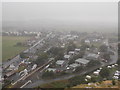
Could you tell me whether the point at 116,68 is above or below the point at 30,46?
below

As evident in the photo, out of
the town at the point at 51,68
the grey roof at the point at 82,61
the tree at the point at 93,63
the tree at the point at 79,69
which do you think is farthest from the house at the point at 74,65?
the tree at the point at 93,63

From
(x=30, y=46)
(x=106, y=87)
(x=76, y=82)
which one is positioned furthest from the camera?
(x=30, y=46)

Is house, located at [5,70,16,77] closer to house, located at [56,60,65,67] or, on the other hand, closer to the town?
the town

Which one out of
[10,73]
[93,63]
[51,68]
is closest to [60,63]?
[51,68]

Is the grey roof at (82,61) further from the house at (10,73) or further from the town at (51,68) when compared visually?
the house at (10,73)

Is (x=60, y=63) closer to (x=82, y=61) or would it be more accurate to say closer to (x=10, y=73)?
(x=82, y=61)

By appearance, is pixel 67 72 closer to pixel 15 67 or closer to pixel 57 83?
pixel 57 83

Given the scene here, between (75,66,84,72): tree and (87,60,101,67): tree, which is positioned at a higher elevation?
(87,60,101,67): tree

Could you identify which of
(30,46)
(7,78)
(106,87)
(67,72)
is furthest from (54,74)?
(30,46)

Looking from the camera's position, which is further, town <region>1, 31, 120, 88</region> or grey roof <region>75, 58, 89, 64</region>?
grey roof <region>75, 58, 89, 64</region>

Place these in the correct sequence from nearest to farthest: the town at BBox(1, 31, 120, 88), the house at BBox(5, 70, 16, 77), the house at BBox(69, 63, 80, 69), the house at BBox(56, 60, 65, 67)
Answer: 1. the town at BBox(1, 31, 120, 88)
2. the house at BBox(5, 70, 16, 77)
3. the house at BBox(69, 63, 80, 69)
4. the house at BBox(56, 60, 65, 67)

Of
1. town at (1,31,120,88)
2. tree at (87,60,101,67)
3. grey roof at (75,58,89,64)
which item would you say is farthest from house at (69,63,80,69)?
→ tree at (87,60,101,67)
